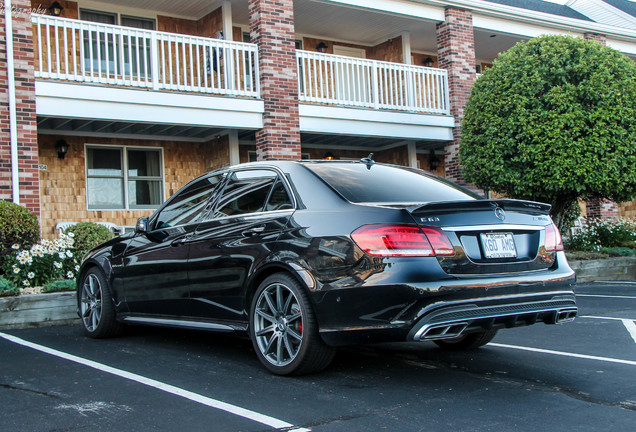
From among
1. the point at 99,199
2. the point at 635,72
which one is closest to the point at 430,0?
the point at 635,72

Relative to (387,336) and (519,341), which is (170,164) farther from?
(387,336)

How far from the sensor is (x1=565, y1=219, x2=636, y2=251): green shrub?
15.4 meters

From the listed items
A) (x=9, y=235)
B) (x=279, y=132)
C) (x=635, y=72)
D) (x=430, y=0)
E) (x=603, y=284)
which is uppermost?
(x=430, y=0)

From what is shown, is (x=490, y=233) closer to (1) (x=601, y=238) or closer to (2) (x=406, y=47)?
(1) (x=601, y=238)

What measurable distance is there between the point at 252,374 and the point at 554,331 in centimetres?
333

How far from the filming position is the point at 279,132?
13.6 metres

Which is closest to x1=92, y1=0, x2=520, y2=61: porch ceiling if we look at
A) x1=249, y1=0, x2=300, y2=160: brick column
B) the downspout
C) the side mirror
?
x1=249, y1=0, x2=300, y2=160: brick column

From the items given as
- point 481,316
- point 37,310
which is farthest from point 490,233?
point 37,310

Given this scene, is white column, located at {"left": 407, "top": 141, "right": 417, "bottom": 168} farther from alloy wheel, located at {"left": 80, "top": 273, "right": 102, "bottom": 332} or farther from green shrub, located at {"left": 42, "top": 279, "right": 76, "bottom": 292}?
alloy wheel, located at {"left": 80, "top": 273, "right": 102, "bottom": 332}

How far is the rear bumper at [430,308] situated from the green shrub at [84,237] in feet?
20.8

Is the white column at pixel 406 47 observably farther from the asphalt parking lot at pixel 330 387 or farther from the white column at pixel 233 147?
the asphalt parking lot at pixel 330 387

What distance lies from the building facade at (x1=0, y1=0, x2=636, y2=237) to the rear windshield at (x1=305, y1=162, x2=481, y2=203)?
7.20m

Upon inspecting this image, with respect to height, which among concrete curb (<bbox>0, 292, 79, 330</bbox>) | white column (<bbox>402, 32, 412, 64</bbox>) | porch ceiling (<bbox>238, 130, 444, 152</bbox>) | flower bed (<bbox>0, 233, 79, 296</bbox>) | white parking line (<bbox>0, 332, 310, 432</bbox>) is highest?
white column (<bbox>402, 32, 412, 64</bbox>)

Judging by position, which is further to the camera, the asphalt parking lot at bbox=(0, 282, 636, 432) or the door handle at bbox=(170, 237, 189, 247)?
the door handle at bbox=(170, 237, 189, 247)
